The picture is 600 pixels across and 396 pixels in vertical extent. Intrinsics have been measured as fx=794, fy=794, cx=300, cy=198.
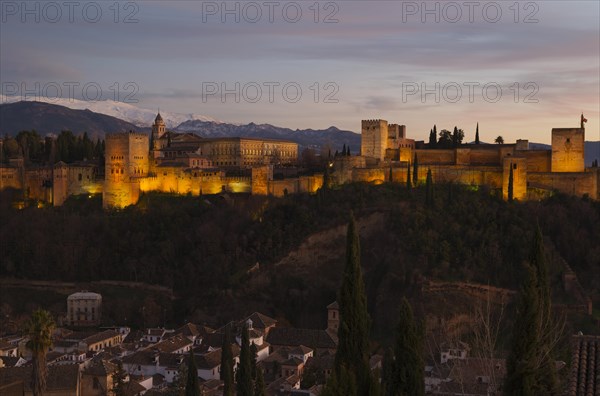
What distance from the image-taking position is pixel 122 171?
62.8 m

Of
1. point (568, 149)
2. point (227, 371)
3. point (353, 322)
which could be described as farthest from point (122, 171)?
point (353, 322)

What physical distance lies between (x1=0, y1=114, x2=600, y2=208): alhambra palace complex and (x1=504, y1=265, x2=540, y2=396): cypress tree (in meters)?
42.7

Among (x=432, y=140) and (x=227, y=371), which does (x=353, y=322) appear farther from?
(x=432, y=140)

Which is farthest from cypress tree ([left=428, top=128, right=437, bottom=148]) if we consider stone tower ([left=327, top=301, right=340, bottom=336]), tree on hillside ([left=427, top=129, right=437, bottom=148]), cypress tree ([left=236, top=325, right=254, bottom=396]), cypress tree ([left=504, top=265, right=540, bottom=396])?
cypress tree ([left=504, top=265, right=540, bottom=396])

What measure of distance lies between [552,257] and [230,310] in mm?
20607

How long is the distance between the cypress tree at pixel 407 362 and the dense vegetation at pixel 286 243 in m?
30.4

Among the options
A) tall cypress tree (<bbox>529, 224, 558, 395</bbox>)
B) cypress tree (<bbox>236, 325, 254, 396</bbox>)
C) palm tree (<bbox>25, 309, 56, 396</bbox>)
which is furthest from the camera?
cypress tree (<bbox>236, 325, 254, 396</bbox>)

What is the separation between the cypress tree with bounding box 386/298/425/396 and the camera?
54.3 ft

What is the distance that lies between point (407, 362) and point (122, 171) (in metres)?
49.4

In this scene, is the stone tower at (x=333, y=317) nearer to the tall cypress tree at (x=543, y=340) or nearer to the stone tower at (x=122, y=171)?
the stone tower at (x=122, y=171)

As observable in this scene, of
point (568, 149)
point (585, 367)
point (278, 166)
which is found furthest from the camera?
point (278, 166)

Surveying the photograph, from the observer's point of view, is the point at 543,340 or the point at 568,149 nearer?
the point at 543,340

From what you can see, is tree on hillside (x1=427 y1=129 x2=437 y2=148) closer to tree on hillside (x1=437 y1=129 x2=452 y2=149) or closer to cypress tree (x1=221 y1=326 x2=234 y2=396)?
tree on hillside (x1=437 y1=129 x2=452 y2=149)

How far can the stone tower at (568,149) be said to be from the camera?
56781 mm
